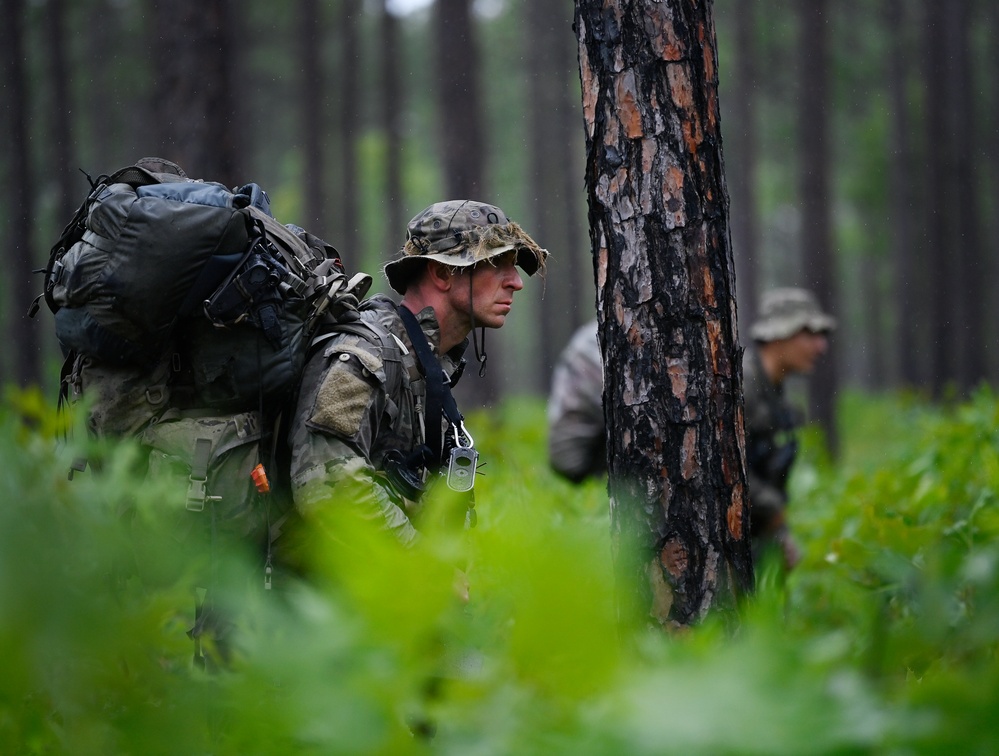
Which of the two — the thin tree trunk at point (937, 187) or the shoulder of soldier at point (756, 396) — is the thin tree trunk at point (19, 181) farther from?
the thin tree trunk at point (937, 187)

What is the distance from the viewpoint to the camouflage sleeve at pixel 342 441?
307cm

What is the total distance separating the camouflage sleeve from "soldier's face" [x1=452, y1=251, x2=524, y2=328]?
576mm

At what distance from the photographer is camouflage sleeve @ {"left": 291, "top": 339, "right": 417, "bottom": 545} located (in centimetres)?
307

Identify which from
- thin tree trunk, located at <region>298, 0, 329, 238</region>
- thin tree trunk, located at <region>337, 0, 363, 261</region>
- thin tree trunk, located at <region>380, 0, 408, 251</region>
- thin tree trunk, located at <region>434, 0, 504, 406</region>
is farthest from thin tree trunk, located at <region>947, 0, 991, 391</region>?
thin tree trunk, located at <region>298, 0, 329, 238</region>

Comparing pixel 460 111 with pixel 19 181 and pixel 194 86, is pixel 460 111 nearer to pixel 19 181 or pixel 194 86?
pixel 194 86

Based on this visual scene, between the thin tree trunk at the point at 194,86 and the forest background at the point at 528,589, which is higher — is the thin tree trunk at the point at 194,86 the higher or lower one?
the higher one

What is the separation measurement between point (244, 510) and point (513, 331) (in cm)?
5875

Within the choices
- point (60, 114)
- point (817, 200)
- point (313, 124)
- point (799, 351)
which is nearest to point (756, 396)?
point (799, 351)

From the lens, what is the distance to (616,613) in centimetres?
132

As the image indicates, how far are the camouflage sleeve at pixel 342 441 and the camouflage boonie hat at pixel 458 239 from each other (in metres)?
0.59

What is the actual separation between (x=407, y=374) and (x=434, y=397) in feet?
0.43

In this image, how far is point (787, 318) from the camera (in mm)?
6480

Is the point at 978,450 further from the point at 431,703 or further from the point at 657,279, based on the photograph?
the point at 431,703

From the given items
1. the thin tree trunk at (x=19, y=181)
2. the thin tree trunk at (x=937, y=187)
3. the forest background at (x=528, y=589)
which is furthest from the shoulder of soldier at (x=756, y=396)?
the thin tree trunk at (x=937, y=187)
